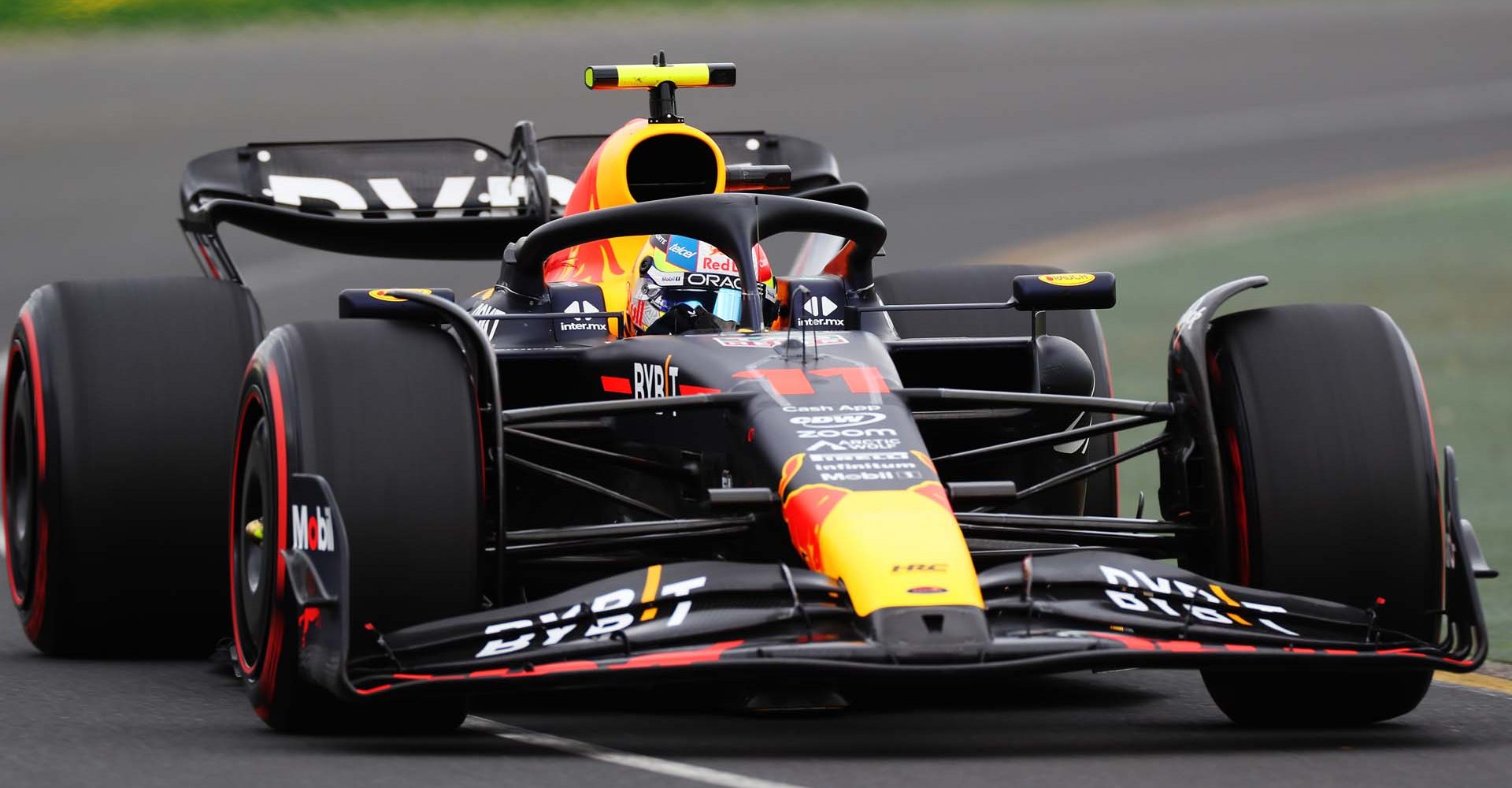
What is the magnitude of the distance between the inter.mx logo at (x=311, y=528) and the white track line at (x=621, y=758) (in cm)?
72

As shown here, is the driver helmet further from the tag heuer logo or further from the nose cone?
the nose cone

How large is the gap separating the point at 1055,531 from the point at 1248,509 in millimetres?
571

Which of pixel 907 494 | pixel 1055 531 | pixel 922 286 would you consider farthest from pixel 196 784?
pixel 922 286

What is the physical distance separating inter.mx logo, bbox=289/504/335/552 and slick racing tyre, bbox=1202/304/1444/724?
2.51m

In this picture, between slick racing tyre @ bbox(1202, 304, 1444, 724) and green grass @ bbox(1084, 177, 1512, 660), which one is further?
green grass @ bbox(1084, 177, 1512, 660)

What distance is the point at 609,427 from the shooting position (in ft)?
26.9

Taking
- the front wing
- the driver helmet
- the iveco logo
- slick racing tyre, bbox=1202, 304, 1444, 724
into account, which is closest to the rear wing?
the driver helmet

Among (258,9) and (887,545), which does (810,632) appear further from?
(258,9)

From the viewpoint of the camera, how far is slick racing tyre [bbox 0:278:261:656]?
28.0ft

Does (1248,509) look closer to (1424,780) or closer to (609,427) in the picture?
(1424,780)

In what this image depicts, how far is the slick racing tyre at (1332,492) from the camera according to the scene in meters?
7.07

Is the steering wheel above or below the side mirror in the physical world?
above

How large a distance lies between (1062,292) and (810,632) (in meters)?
2.35

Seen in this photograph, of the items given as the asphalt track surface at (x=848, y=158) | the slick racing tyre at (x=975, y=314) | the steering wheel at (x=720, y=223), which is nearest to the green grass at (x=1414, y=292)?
the asphalt track surface at (x=848, y=158)
